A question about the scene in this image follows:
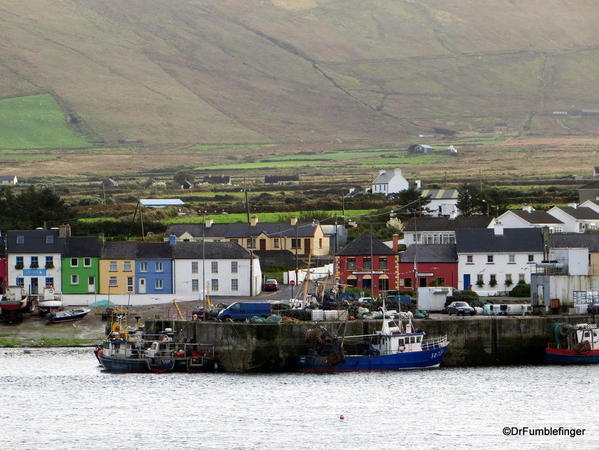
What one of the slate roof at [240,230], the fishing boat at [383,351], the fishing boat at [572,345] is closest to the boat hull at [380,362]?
the fishing boat at [383,351]

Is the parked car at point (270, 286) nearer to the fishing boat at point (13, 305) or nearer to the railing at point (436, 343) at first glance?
the fishing boat at point (13, 305)

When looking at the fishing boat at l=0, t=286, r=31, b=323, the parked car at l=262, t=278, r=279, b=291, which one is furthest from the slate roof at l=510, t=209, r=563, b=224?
the fishing boat at l=0, t=286, r=31, b=323

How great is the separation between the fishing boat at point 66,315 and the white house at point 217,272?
9622 mm

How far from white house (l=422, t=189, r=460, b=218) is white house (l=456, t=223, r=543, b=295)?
49.6 m

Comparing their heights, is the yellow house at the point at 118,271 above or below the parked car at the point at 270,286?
above

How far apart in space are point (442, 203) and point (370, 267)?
66139mm

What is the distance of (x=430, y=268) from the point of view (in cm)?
11450

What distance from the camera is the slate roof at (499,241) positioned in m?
113

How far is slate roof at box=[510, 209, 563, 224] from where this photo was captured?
445 feet

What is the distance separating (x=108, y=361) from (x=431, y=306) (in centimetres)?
2150

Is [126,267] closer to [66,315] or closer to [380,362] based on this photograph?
[66,315]

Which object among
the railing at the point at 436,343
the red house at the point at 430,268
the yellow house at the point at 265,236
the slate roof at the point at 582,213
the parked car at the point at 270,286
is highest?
the slate roof at the point at 582,213

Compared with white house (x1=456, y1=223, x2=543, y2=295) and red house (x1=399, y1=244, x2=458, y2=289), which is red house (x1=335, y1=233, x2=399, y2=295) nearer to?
red house (x1=399, y1=244, x2=458, y2=289)

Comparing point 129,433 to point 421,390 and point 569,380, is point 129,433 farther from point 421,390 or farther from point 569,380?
point 569,380
